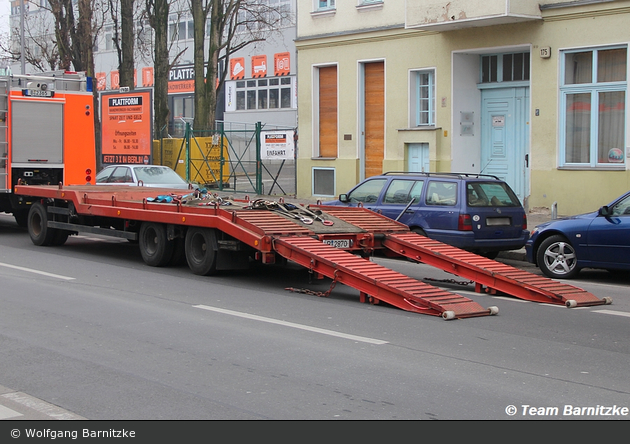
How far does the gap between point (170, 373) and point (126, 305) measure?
125 inches

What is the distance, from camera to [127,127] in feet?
97.1

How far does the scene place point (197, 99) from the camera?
3328cm

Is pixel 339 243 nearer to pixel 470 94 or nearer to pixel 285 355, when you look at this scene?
pixel 285 355

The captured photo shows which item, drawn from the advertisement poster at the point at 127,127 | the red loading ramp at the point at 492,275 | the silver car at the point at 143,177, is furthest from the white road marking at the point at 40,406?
the advertisement poster at the point at 127,127

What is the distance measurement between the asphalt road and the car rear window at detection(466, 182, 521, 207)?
243 centimetres

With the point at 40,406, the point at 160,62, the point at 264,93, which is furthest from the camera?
the point at 264,93

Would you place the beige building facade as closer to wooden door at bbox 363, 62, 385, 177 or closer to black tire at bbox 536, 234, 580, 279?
wooden door at bbox 363, 62, 385, 177

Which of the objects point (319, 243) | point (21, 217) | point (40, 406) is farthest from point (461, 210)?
point (21, 217)

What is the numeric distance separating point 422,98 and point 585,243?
11.1 metres

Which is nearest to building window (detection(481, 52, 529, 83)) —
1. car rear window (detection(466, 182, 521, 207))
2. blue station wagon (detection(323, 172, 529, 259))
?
blue station wagon (detection(323, 172, 529, 259))

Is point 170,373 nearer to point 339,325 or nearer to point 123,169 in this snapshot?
point 339,325

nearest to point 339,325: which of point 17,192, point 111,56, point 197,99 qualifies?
point 17,192

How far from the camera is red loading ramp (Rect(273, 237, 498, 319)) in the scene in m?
9.15

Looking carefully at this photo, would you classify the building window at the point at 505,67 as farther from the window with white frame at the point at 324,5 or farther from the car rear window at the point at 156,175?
the car rear window at the point at 156,175
